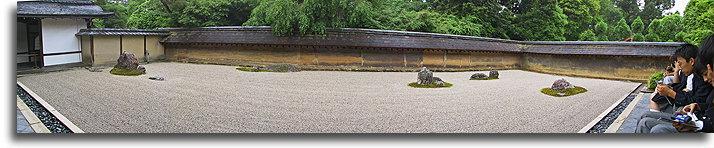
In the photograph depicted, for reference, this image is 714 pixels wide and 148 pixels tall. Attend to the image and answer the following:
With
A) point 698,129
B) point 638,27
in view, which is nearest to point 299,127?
point 698,129

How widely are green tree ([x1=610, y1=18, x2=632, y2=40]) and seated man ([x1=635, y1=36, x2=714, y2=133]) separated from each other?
2.54ft

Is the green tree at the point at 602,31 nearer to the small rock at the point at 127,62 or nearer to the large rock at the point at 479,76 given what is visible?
the large rock at the point at 479,76

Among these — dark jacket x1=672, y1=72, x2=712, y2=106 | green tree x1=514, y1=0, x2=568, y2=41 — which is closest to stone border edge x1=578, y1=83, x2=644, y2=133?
dark jacket x1=672, y1=72, x2=712, y2=106

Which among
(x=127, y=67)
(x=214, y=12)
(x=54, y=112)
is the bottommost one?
(x=54, y=112)

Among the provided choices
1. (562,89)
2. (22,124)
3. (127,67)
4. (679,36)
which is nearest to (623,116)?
(562,89)

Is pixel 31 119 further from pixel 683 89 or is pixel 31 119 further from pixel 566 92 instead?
pixel 683 89

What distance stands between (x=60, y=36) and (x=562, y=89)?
5.17 m

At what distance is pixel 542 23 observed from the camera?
212 inches

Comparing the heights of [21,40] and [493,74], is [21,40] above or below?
above

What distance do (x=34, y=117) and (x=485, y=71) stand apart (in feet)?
14.8

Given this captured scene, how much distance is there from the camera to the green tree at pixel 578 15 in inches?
182

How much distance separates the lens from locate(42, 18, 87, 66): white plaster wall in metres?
3.79

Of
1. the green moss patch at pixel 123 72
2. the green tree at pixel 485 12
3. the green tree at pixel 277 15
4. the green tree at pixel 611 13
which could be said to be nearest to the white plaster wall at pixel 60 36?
the green moss patch at pixel 123 72

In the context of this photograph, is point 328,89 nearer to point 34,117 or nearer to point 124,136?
point 124,136
